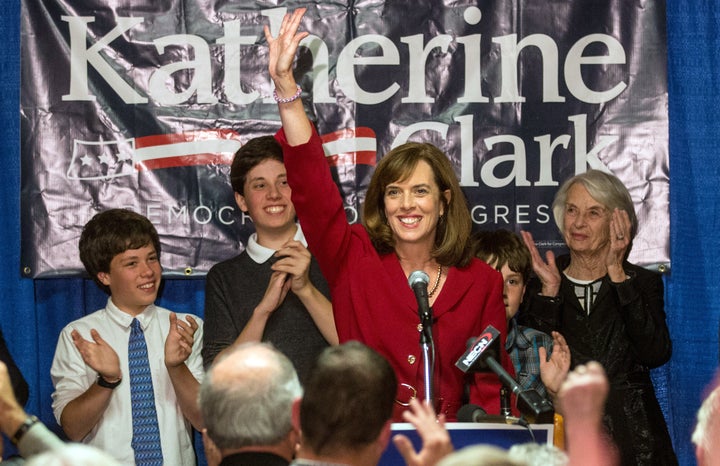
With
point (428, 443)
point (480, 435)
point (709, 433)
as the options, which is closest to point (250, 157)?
point (480, 435)

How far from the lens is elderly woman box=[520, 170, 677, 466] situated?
171 inches

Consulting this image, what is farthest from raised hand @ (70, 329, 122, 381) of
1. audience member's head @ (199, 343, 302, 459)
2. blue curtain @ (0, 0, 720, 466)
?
audience member's head @ (199, 343, 302, 459)

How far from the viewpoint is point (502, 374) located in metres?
2.94

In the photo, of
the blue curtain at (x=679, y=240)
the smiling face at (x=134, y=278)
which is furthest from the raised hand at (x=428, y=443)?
the blue curtain at (x=679, y=240)

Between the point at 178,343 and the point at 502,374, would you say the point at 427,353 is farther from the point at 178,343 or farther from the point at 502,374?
the point at 178,343

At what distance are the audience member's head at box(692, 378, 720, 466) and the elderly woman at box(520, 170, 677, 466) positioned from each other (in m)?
2.32

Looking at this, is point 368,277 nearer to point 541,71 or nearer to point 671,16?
point 541,71

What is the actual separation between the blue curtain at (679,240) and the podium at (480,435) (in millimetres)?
2191

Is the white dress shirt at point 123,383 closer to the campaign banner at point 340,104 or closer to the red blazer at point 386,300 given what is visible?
the campaign banner at point 340,104

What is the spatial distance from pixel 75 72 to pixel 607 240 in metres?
2.43

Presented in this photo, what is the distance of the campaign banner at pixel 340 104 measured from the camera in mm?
4730

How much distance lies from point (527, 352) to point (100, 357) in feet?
5.33

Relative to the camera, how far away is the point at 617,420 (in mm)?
4312

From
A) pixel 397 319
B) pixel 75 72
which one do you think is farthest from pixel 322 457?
pixel 75 72
